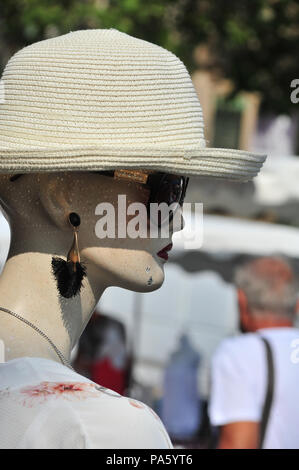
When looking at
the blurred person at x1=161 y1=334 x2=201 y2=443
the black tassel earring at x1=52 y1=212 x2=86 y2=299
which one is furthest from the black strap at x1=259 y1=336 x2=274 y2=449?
the blurred person at x1=161 y1=334 x2=201 y2=443

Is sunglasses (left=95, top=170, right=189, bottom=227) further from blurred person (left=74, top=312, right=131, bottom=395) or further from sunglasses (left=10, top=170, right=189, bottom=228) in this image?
blurred person (left=74, top=312, right=131, bottom=395)

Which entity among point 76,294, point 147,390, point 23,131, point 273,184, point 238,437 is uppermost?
point 23,131

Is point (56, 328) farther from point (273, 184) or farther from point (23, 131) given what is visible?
point (273, 184)

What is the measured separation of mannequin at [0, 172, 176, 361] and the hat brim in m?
0.07

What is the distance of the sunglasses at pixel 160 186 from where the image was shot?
158cm

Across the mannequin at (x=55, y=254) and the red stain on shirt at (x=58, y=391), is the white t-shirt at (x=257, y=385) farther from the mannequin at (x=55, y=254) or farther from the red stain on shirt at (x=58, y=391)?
the red stain on shirt at (x=58, y=391)

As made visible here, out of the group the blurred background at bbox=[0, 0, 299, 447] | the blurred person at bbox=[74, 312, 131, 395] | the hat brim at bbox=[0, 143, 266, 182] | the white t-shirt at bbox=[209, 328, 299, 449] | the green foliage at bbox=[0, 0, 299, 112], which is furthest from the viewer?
the green foliage at bbox=[0, 0, 299, 112]

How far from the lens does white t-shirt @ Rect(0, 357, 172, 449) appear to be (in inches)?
49.1

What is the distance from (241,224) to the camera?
572 cm

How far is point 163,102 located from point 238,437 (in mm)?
1825

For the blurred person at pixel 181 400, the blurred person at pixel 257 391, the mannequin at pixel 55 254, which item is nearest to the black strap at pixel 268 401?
the blurred person at pixel 257 391

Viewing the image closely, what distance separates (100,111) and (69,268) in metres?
0.31
